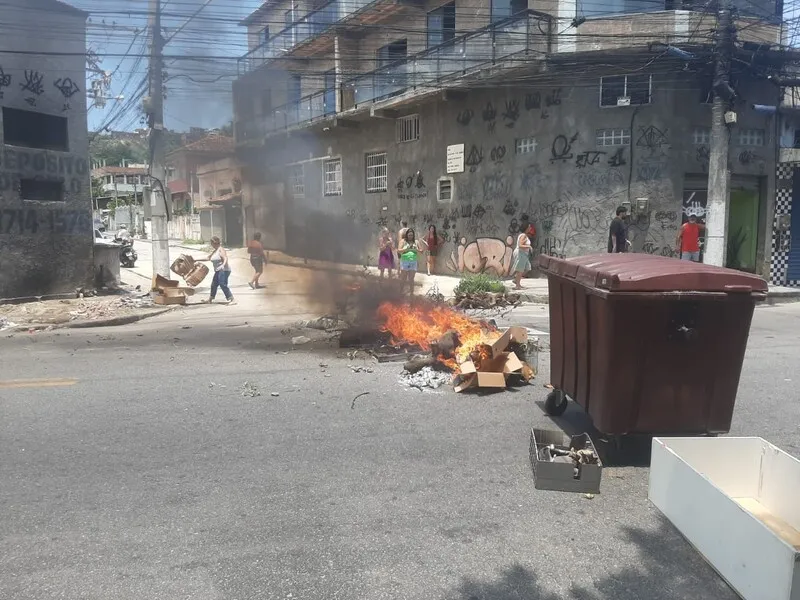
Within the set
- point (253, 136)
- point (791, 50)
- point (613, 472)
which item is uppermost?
point (791, 50)

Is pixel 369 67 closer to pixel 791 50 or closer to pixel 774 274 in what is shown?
→ pixel 791 50

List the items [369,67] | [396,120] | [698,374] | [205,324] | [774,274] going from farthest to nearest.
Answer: [369,67] → [396,120] → [774,274] → [205,324] → [698,374]

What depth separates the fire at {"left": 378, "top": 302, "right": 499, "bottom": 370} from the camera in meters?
6.92

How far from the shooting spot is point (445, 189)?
18.7 m

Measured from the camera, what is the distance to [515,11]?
16875 mm

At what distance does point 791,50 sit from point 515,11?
6.84m

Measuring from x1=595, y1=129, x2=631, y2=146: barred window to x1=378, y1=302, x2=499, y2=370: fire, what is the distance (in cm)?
866

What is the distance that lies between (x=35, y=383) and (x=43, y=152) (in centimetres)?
809

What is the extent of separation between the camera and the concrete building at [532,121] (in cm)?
1448

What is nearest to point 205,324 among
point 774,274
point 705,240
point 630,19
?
point 705,240

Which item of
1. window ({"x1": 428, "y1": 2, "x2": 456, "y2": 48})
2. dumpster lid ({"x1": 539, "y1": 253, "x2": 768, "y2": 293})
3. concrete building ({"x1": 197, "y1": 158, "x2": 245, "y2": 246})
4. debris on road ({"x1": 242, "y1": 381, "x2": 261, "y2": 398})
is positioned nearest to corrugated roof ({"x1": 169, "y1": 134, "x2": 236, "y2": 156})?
concrete building ({"x1": 197, "y1": 158, "x2": 245, "y2": 246})

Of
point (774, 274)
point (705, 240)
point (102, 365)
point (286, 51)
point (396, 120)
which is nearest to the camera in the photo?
point (102, 365)

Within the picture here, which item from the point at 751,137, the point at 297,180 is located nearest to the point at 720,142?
the point at 751,137

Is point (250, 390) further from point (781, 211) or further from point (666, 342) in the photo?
point (781, 211)
